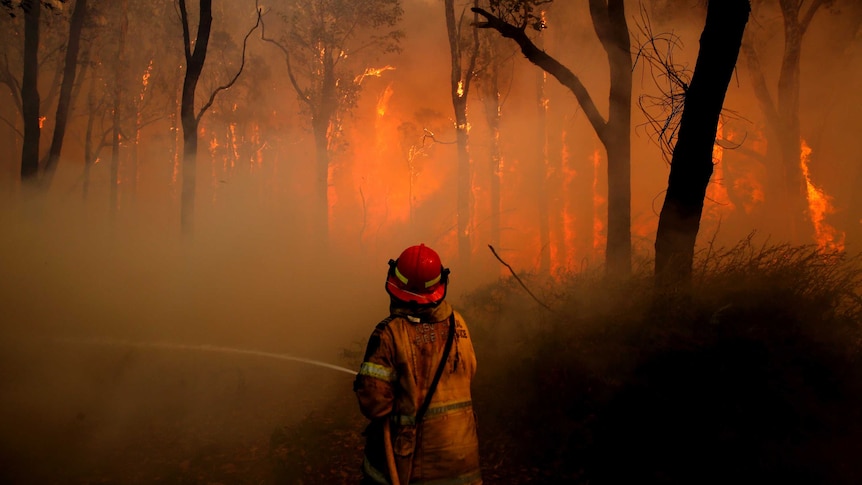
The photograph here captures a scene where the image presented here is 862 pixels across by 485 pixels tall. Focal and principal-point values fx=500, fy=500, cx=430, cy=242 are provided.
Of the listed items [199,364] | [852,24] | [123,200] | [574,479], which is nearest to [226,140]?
[123,200]

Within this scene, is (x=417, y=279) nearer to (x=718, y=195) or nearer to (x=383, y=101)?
(x=718, y=195)

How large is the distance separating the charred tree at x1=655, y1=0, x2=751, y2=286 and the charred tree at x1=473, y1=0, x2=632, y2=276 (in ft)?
5.54

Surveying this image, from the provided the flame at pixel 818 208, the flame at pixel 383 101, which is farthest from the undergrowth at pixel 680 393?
the flame at pixel 383 101

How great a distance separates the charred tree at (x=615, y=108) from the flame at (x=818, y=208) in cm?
1116

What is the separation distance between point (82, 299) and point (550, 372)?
→ 10.3 meters

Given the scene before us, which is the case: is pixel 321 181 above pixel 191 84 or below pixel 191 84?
below

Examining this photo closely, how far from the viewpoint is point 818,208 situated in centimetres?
1547

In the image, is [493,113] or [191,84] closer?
[191,84]

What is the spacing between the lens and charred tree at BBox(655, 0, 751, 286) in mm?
4992

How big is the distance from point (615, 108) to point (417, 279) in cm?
558

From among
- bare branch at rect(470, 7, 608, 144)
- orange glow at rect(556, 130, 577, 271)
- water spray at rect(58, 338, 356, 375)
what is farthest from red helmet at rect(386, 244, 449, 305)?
orange glow at rect(556, 130, 577, 271)

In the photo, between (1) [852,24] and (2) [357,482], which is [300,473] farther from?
(1) [852,24]

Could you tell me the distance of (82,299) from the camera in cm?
1068

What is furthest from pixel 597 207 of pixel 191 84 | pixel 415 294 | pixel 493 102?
pixel 415 294
